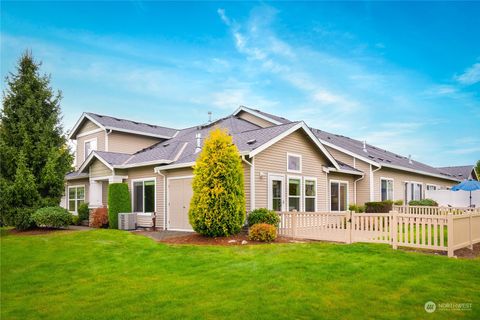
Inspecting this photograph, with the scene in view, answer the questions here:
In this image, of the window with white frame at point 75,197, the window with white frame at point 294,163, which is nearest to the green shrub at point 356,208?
the window with white frame at point 294,163

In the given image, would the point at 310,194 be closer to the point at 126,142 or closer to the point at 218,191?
the point at 218,191

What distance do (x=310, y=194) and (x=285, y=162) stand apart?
97.4 inches

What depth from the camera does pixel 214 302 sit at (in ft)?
19.8

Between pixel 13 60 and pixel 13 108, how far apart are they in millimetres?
2299

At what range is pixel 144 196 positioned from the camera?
1741 centimetres

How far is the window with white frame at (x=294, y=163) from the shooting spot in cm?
1574

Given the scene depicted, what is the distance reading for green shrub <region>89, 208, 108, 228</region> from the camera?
17.9 m

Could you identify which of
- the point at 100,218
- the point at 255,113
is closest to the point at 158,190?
the point at 100,218

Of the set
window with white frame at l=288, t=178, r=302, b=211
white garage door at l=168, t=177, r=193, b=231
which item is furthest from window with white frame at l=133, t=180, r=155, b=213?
window with white frame at l=288, t=178, r=302, b=211

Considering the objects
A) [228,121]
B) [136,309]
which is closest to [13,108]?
[228,121]

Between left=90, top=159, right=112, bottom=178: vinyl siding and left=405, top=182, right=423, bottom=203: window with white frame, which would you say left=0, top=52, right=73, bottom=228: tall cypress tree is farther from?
left=405, top=182, right=423, bottom=203: window with white frame

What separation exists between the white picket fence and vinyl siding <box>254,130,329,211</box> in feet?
4.44

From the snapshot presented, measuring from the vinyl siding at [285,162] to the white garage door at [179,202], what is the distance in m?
3.00

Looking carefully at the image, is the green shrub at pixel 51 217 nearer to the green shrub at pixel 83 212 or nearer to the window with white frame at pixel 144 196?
the window with white frame at pixel 144 196
